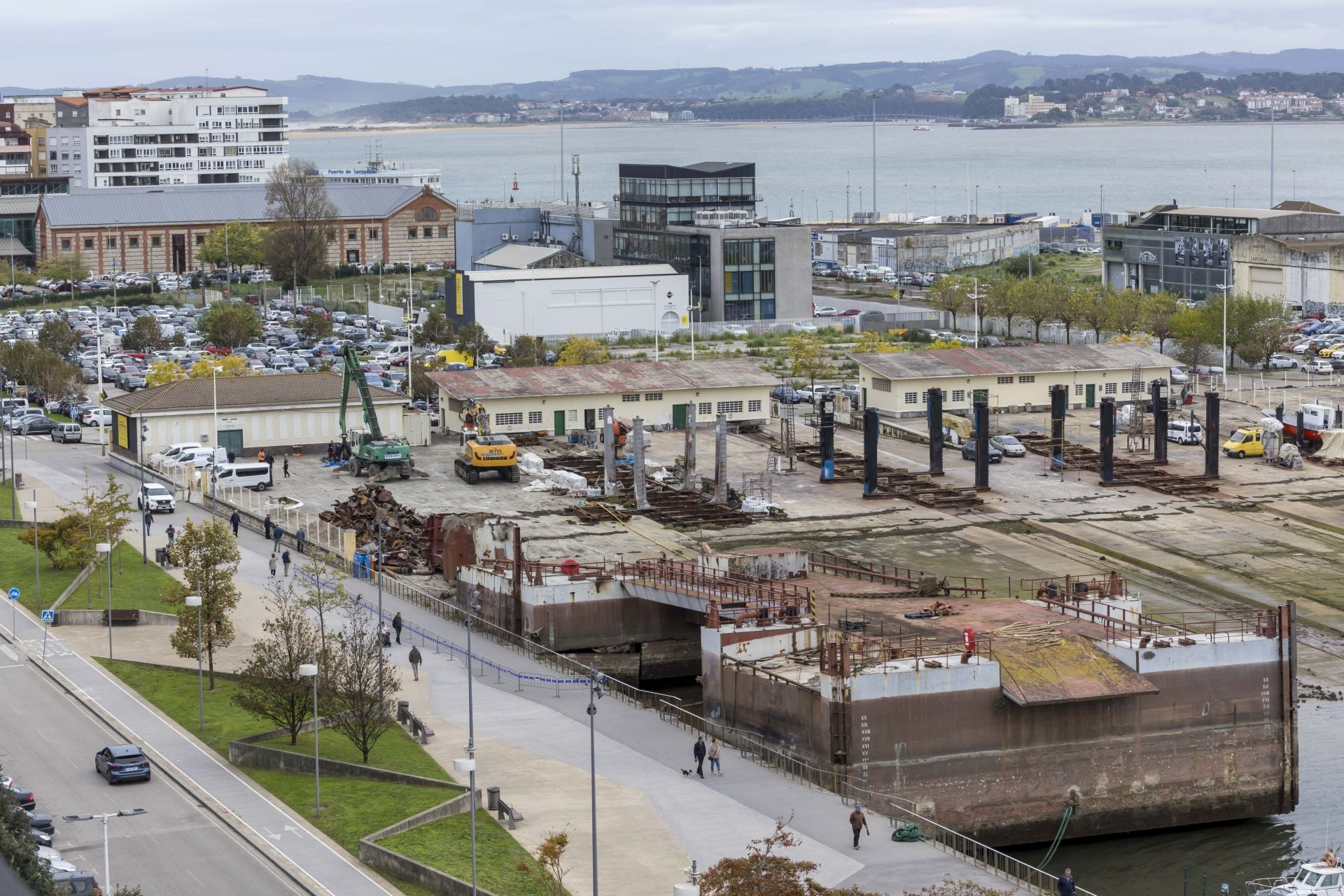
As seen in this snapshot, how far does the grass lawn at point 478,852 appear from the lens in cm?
3500

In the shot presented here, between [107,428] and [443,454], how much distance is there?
16.4m

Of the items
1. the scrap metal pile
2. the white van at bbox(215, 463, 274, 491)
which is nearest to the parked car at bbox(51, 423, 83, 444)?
the white van at bbox(215, 463, 274, 491)

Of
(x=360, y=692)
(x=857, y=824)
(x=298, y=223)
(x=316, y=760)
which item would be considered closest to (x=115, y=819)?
(x=316, y=760)

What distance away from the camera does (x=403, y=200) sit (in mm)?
162000

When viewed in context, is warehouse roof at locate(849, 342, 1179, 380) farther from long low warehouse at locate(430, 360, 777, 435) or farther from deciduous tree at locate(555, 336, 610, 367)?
deciduous tree at locate(555, 336, 610, 367)

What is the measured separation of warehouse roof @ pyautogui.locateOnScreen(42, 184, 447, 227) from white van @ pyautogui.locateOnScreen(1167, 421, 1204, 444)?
86.1 metres

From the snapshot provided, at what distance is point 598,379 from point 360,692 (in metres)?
47.3

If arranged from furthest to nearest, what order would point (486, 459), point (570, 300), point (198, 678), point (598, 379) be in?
point (570, 300) < point (598, 379) < point (486, 459) < point (198, 678)

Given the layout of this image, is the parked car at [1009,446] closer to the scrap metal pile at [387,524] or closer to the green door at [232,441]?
the scrap metal pile at [387,524]

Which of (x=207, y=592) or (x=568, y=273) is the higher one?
(x=568, y=273)

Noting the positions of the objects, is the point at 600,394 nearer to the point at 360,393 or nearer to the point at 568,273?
the point at 360,393

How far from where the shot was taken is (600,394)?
Result: 87.4m

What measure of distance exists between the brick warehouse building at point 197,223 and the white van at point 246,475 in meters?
84.5

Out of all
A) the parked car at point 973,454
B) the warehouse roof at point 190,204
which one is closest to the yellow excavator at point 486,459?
the parked car at point 973,454
